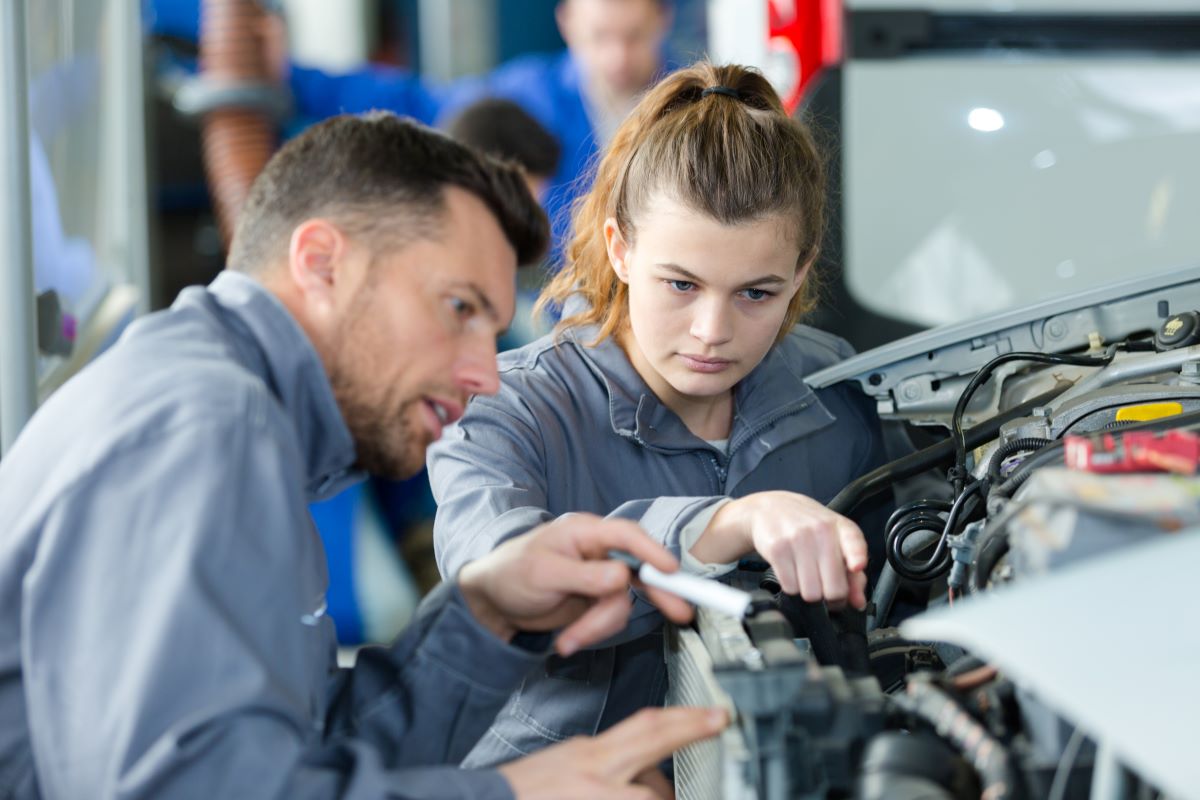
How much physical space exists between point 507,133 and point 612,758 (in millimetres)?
2441

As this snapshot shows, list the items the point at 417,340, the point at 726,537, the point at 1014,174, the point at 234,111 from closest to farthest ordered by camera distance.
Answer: the point at 417,340 → the point at 726,537 → the point at 1014,174 → the point at 234,111

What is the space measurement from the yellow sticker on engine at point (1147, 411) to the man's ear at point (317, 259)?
0.85 meters

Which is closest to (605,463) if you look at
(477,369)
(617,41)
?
(477,369)

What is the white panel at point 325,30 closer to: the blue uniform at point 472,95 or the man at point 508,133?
the blue uniform at point 472,95

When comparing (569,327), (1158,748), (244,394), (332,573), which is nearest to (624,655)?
(569,327)

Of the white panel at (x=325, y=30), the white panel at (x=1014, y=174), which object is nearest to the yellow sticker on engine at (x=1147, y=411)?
the white panel at (x=1014, y=174)

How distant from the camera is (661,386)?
1638 mm

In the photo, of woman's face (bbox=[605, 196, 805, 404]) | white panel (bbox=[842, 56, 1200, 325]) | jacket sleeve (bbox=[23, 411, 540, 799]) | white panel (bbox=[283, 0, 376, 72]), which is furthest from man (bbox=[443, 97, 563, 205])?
white panel (bbox=[283, 0, 376, 72])

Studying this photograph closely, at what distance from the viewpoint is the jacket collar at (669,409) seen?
160 cm

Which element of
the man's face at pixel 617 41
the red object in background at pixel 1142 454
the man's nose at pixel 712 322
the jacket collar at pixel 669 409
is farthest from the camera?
the man's face at pixel 617 41

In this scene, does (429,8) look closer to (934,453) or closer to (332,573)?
(332,573)

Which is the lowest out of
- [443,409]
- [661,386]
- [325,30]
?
[661,386]

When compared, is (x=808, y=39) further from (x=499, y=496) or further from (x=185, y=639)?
(x=185, y=639)

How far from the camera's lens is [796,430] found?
166 centimetres
